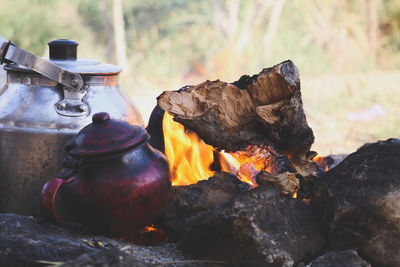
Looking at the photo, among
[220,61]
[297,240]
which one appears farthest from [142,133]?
[220,61]

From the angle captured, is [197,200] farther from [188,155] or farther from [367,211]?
[367,211]

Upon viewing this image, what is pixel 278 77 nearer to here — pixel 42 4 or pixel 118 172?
pixel 118 172

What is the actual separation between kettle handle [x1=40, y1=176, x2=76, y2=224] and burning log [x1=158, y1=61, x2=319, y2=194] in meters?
0.69

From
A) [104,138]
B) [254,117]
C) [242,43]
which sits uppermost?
[242,43]

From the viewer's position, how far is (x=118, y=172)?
210 cm

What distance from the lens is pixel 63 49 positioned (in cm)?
269

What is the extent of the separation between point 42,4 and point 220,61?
443 cm

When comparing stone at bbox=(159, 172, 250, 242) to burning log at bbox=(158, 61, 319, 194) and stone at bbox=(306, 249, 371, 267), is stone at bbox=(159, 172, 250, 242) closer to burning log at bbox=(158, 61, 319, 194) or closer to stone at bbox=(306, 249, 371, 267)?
burning log at bbox=(158, 61, 319, 194)

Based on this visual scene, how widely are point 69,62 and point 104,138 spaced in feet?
2.58

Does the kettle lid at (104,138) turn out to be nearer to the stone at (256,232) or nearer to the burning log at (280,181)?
the stone at (256,232)

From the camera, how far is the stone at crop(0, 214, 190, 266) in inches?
73.2

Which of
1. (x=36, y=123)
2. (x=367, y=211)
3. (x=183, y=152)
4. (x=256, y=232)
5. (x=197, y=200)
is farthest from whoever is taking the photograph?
(x=183, y=152)

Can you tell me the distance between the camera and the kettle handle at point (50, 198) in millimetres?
1995

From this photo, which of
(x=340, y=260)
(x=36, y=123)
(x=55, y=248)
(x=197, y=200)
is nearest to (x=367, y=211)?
(x=340, y=260)
